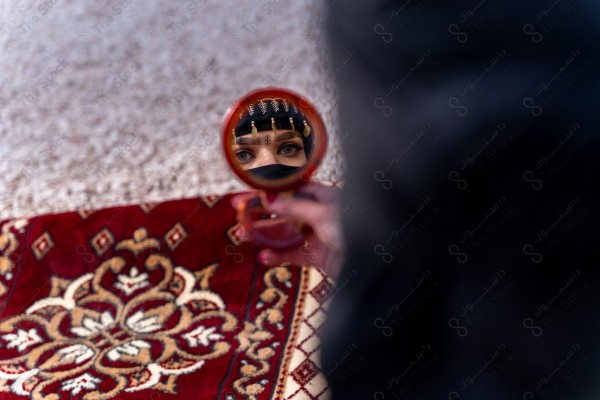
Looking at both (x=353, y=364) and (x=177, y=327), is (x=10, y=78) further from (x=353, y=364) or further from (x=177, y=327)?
(x=353, y=364)

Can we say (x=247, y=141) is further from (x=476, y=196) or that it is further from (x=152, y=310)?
(x=152, y=310)

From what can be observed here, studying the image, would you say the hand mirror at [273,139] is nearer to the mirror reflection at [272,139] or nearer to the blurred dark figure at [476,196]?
the mirror reflection at [272,139]

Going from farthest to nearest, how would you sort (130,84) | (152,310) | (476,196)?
(130,84)
(152,310)
(476,196)

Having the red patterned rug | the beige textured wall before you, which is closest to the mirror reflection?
the red patterned rug

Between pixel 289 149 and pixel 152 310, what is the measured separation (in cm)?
44

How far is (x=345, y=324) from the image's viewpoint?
0.71 metres

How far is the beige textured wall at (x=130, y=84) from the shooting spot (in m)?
1.46

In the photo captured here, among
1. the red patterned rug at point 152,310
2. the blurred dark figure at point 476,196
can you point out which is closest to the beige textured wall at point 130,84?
the red patterned rug at point 152,310

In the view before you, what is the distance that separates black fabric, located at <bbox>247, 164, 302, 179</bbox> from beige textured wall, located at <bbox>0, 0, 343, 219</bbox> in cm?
57

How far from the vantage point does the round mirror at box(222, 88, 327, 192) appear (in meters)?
0.84

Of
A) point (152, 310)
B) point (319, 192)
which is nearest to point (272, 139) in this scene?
point (319, 192)

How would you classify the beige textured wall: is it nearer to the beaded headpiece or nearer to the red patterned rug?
the red patterned rug

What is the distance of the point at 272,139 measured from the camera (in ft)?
2.73

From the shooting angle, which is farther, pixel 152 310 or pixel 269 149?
pixel 152 310
